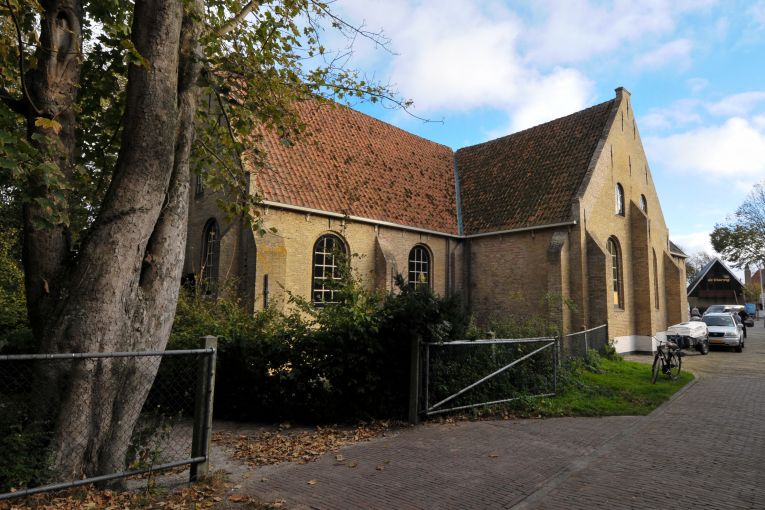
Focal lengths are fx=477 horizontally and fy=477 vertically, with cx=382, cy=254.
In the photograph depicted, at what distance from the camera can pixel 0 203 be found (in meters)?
18.0

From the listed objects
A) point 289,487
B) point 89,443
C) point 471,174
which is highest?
point 471,174

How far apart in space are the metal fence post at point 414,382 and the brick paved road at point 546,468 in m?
0.32

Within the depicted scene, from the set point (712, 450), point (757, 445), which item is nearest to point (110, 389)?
point (712, 450)

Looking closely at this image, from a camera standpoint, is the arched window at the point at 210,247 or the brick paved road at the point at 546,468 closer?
the brick paved road at the point at 546,468

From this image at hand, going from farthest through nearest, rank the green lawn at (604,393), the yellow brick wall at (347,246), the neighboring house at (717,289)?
the neighboring house at (717,289) → the yellow brick wall at (347,246) → the green lawn at (604,393)

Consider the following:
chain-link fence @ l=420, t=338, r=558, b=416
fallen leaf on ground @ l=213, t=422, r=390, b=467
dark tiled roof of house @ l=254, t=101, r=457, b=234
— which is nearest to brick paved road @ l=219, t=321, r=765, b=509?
fallen leaf on ground @ l=213, t=422, r=390, b=467

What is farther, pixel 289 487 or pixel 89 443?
pixel 289 487

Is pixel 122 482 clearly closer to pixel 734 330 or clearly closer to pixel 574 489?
pixel 574 489

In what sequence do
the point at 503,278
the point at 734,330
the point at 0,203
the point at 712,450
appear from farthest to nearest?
1. the point at 734,330
2. the point at 503,278
3. the point at 0,203
4. the point at 712,450

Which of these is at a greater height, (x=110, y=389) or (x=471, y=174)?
(x=471, y=174)

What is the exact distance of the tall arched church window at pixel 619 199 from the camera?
2006cm

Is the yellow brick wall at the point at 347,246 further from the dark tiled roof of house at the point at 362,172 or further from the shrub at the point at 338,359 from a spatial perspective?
the shrub at the point at 338,359

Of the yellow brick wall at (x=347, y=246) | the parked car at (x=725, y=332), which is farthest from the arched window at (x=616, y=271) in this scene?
the yellow brick wall at (x=347, y=246)

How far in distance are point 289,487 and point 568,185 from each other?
1638cm
